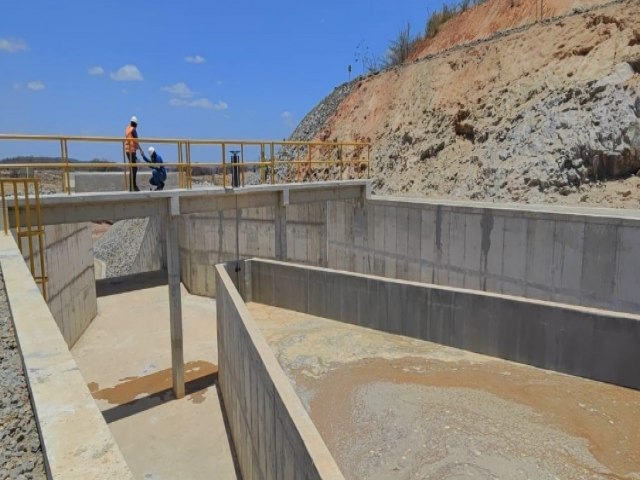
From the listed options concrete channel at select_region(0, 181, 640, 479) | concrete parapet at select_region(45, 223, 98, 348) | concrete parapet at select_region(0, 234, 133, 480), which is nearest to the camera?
concrete parapet at select_region(0, 234, 133, 480)

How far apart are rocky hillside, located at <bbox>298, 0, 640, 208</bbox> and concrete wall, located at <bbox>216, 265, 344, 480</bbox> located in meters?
9.91

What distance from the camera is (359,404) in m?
7.74

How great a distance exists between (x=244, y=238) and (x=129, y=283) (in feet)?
22.5

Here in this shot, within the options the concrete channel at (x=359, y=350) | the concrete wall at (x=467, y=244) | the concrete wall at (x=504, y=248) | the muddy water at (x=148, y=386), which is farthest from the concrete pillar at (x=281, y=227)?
the muddy water at (x=148, y=386)

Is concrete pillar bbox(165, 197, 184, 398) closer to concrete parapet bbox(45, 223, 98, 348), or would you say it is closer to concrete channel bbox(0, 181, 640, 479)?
concrete channel bbox(0, 181, 640, 479)

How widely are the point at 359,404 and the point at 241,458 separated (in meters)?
2.95

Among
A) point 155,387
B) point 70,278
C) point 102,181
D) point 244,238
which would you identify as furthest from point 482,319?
point 102,181

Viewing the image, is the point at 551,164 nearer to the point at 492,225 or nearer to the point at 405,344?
the point at 492,225

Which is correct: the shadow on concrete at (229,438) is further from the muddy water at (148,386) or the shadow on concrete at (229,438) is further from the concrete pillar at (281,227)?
the concrete pillar at (281,227)

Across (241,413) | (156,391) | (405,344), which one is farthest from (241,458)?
(156,391)

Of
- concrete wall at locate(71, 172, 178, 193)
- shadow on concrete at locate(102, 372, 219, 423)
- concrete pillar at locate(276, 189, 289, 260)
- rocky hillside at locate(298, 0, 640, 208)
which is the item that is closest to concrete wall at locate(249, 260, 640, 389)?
concrete pillar at locate(276, 189, 289, 260)

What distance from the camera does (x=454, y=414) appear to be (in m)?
7.26

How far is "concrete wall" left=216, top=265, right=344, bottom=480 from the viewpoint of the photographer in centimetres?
482

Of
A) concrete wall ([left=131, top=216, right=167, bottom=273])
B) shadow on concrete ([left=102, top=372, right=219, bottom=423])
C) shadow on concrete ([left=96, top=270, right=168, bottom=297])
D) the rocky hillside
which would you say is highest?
the rocky hillside
